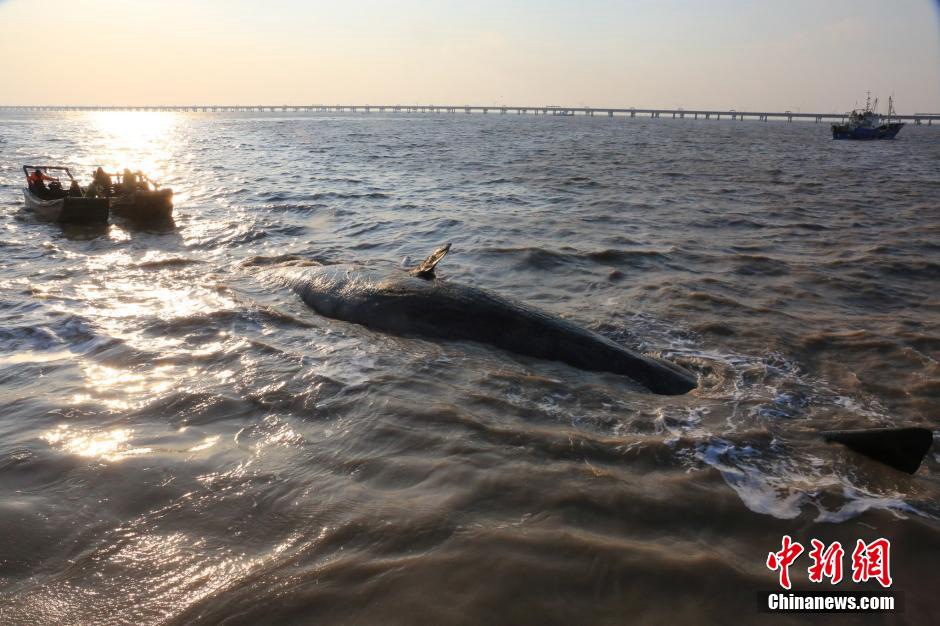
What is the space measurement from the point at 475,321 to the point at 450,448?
2.48 metres

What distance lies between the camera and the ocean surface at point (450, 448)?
3068mm

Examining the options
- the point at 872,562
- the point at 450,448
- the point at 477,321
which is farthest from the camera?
the point at 477,321

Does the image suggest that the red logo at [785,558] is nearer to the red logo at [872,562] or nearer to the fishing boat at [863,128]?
the red logo at [872,562]

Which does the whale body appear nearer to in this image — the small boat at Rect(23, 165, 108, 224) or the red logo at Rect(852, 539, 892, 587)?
the red logo at Rect(852, 539, 892, 587)

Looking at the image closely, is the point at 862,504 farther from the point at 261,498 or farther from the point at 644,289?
the point at 644,289

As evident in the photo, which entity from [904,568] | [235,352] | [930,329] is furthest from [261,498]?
[930,329]

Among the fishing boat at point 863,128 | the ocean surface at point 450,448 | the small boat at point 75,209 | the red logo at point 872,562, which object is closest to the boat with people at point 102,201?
the small boat at point 75,209

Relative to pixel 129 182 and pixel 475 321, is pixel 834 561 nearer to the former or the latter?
pixel 475 321

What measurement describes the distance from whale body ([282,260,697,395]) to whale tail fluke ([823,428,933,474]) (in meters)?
1.62

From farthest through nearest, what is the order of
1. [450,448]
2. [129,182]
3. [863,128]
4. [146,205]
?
[863,128], [129,182], [146,205], [450,448]

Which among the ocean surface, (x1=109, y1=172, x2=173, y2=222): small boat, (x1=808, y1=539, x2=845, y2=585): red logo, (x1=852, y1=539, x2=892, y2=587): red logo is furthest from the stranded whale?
(x1=109, y1=172, x2=173, y2=222): small boat

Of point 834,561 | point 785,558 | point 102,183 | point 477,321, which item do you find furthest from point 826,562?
point 102,183

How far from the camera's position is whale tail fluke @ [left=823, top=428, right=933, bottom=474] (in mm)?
4078

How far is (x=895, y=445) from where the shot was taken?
4215mm
